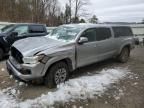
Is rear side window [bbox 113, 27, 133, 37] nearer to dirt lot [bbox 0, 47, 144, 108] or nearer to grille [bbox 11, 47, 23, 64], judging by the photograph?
dirt lot [bbox 0, 47, 144, 108]

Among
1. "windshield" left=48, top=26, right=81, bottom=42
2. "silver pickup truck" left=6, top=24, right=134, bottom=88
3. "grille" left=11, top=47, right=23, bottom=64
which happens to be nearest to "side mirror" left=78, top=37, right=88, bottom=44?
"silver pickup truck" left=6, top=24, right=134, bottom=88

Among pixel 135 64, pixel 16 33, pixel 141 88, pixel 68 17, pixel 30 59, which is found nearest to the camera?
pixel 30 59

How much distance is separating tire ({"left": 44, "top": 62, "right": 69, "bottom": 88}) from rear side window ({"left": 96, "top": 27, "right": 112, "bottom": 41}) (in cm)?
199

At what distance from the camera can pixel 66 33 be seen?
638cm

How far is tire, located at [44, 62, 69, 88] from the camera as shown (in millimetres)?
5195

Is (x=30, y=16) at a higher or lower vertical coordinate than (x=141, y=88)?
higher

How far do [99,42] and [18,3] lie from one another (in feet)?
94.2

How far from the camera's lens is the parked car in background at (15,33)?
8.54 metres

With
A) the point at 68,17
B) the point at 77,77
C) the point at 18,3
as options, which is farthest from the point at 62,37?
the point at 68,17

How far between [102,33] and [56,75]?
275cm

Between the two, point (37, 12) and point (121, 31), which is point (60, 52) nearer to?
point (121, 31)

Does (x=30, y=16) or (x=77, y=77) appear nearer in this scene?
(x=77, y=77)

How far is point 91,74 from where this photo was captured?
21.9 feet

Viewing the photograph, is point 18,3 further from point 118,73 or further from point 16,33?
point 118,73
